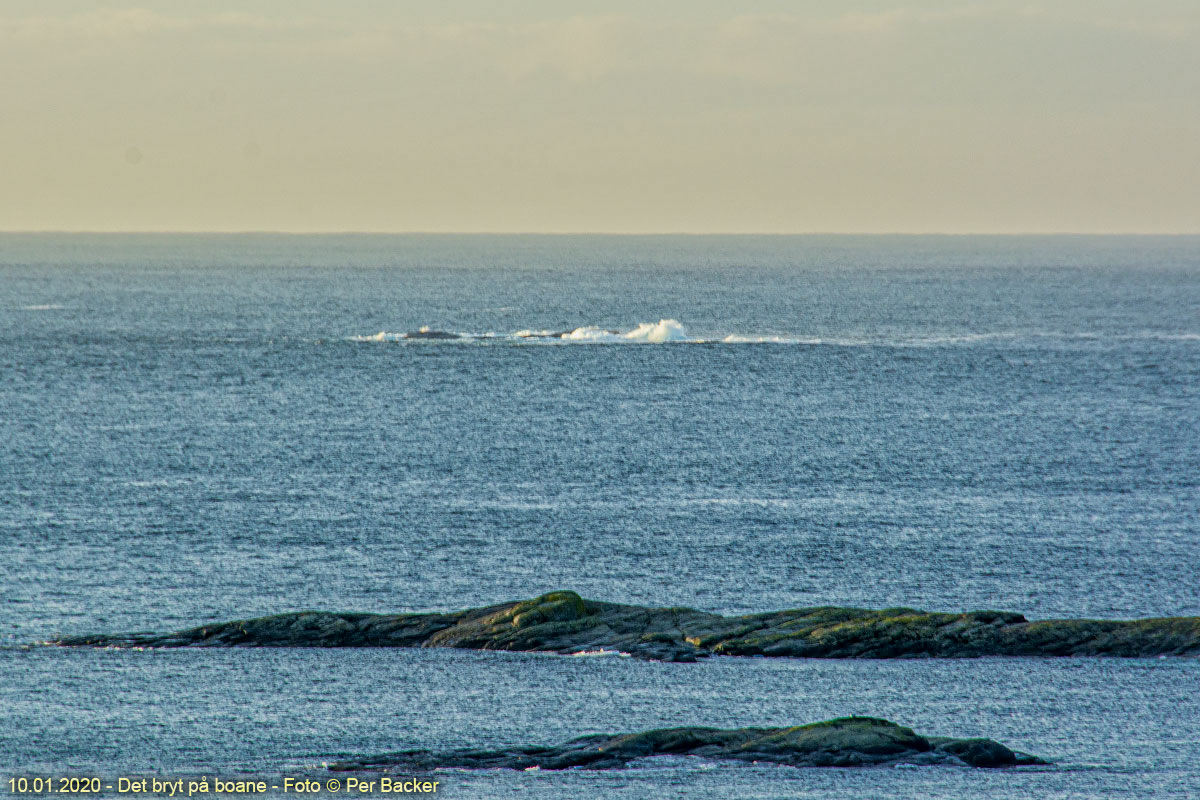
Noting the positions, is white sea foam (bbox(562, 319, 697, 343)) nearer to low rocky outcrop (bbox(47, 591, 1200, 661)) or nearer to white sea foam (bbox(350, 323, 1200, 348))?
white sea foam (bbox(350, 323, 1200, 348))

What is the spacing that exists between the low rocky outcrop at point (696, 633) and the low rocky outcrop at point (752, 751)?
429 inches

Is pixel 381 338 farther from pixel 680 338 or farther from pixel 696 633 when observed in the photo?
pixel 696 633

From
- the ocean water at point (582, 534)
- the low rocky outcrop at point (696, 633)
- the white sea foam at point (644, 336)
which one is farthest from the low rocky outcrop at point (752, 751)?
the white sea foam at point (644, 336)

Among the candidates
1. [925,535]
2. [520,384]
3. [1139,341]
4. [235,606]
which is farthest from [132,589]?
[1139,341]

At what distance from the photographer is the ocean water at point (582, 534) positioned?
139 feet

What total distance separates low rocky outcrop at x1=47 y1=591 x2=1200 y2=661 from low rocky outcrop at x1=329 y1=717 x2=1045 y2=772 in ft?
Result: 35.7

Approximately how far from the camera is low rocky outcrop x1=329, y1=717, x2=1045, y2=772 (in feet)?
127

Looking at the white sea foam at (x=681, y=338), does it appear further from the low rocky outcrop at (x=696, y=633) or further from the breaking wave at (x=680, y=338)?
the low rocky outcrop at (x=696, y=633)

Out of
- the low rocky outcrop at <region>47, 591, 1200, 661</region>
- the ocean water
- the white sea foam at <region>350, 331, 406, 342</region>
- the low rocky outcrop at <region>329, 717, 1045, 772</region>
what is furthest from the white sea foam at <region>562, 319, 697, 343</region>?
the low rocky outcrop at <region>329, 717, 1045, 772</region>

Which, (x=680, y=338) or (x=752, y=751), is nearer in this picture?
(x=752, y=751)

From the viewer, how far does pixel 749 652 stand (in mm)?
51812

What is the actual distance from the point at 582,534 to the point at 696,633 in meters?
22.4

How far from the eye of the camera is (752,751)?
3938 centimetres

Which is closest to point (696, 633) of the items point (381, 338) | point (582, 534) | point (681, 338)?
point (582, 534)
